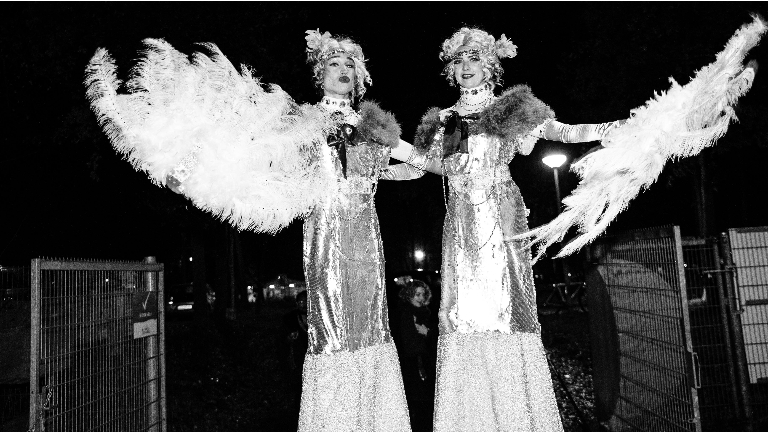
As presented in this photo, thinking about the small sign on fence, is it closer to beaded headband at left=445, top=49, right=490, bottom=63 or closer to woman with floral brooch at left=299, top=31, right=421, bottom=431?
woman with floral brooch at left=299, top=31, right=421, bottom=431

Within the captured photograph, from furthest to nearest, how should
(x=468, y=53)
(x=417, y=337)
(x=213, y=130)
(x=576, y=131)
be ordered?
(x=417, y=337) < (x=468, y=53) < (x=576, y=131) < (x=213, y=130)

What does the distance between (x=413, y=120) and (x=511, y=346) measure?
6748 mm

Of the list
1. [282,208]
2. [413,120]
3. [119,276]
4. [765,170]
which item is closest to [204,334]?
[413,120]

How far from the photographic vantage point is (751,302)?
4.36m

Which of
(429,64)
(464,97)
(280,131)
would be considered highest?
(429,64)

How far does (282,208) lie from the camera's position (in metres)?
2.86

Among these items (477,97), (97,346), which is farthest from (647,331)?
(97,346)

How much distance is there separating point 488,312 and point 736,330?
262 centimetres

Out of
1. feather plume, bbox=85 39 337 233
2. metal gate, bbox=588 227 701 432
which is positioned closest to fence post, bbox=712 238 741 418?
metal gate, bbox=588 227 701 432

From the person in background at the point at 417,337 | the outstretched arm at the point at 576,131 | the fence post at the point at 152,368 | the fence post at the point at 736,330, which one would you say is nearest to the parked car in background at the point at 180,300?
the person in background at the point at 417,337

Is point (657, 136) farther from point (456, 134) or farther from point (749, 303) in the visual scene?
point (749, 303)

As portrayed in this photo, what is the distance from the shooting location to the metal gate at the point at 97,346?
269 cm

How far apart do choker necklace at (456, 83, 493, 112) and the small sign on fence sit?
2222 millimetres

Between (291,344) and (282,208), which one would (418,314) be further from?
(282,208)
